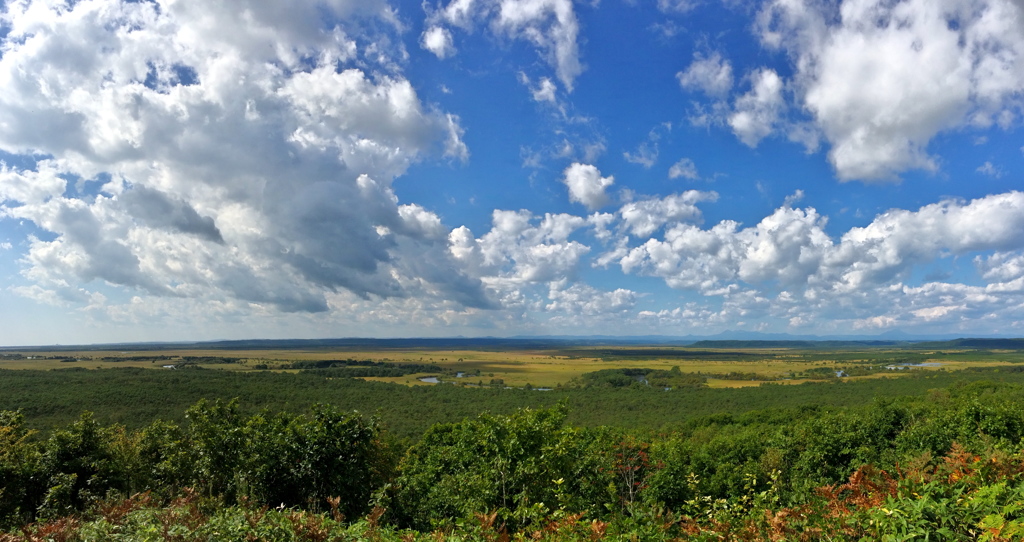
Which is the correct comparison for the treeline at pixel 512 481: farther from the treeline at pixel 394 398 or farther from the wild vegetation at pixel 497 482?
the treeline at pixel 394 398

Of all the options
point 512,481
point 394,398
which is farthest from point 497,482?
point 394,398

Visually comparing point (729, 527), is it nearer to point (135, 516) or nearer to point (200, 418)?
point (135, 516)

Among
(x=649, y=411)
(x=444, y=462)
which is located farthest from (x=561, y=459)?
(x=649, y=411)

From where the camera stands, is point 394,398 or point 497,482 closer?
point 497,482

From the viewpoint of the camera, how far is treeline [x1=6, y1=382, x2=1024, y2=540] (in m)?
5.91

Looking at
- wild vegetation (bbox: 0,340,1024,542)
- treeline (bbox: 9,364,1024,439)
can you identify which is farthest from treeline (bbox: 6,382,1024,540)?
treeline (bbox: 9,364,1024,439)

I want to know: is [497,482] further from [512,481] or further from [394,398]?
[394,398]

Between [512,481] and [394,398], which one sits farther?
[394,398]

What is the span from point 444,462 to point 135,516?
63.1 ft

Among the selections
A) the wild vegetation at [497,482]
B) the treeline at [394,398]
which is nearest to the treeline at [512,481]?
the wild vegetation at [497,482]

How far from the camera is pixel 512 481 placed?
39.8 feet

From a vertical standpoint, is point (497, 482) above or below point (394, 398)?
above

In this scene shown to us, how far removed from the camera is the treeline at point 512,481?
591cm

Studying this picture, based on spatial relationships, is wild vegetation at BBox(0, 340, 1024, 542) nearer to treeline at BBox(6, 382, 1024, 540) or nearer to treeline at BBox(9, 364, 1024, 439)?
treeline at BBox(6, 382, 1024, 540)
